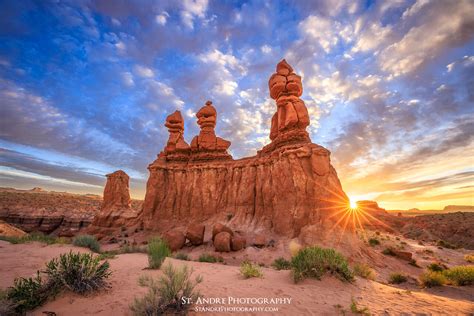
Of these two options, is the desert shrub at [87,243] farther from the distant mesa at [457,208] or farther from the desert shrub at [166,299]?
the distant mesa at [457,208]

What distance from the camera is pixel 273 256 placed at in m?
15.7

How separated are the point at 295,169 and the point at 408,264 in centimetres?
1068

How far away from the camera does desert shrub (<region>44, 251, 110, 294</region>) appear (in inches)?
205

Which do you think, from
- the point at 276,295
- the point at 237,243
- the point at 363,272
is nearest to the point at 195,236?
the point at 237,243

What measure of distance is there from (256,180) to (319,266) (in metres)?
17.1

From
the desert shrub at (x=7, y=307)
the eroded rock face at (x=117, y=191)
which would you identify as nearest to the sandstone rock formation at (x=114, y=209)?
the eroded rock face at (x=117, y=191)

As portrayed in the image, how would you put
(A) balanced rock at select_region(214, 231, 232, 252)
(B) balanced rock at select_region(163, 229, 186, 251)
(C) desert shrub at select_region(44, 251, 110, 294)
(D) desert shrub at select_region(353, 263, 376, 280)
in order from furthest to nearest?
1. (B) balanced rock at select_region(163, 229, 186, 251)
2. (A) balanced rock at select_region(214, 231, 232, 252)
3. (D) desert shrub at select_region(353, 263, 376, 280)
4. (C) desert shrub at select_region(44, 251, 110, 294)

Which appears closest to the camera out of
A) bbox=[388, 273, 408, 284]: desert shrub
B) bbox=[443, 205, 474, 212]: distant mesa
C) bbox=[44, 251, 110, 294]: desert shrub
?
bbox=[44, 251, 110, 294]: desert shrub

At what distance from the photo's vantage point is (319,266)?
7277 millimetres

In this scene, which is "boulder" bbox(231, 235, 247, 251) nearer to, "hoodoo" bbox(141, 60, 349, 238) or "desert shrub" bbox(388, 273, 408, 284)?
"hoodoo" bbox(141, 60, 349, 238)

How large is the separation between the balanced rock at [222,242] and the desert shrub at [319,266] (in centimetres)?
1040

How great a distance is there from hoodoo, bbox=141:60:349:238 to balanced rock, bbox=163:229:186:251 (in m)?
5.85

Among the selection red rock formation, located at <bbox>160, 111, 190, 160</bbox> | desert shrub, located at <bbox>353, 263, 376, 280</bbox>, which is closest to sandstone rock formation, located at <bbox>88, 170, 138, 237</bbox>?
red rock formation, located at <bbox>160, 111, 190, 160</bbox>

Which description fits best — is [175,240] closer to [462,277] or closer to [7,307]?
[7,307]
